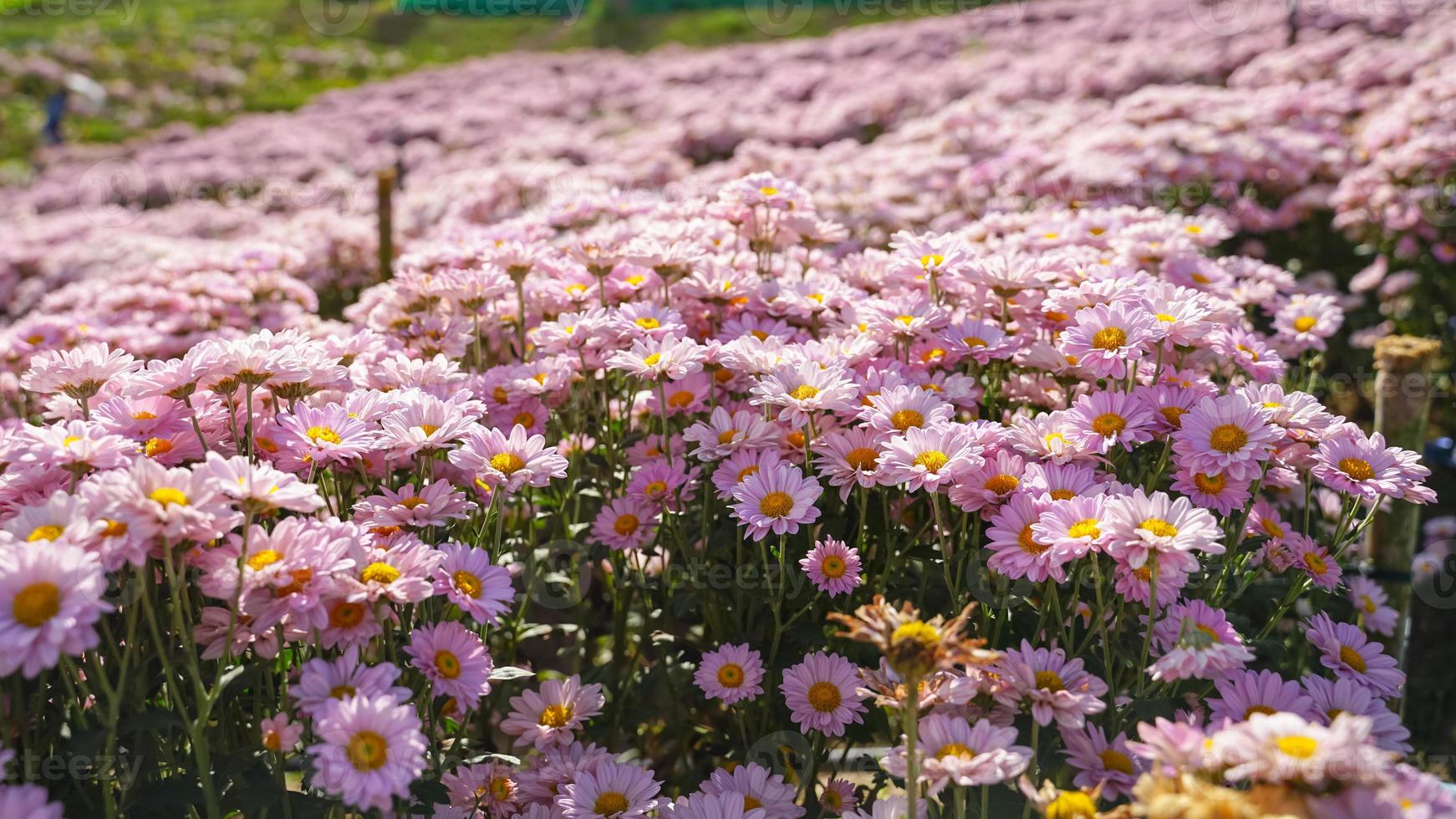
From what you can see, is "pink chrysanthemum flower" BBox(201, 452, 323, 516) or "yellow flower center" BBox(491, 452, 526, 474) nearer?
"pink chrysanthemum flower" BBox(201, 452, 323, 516)

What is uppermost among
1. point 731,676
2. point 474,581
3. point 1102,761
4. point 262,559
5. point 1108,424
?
point 1108,424

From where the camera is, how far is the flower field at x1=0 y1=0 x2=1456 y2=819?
4.88ft

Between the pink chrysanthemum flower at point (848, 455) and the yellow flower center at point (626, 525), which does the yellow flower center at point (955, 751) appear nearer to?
the pink chrysanthemum flower at point (848, 455)

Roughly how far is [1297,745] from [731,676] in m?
1.13

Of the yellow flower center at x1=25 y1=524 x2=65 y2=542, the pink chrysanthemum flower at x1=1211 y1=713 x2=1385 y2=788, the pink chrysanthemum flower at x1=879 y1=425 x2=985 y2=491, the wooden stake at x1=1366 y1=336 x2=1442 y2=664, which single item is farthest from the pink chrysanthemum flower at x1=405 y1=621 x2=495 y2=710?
the wooden stake at x1=1366 y1=336 x2=1442 y2=664

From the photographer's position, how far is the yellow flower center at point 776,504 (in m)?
1.90

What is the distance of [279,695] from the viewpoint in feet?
6.12

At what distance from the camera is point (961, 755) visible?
5.07ft

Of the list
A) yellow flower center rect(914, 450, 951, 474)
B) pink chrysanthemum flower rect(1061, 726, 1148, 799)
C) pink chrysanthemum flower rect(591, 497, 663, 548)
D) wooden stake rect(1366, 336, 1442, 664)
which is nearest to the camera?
pink chrysanthemum flower rect(1061, 726, 1148, 799)

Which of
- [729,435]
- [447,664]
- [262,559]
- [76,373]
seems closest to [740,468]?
[729,435]

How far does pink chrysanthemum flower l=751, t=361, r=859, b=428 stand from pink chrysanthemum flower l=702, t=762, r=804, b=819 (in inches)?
26.2

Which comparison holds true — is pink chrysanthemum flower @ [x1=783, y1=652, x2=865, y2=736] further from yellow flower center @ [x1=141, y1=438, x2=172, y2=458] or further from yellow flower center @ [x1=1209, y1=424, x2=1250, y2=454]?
yellow flower center @ [x1=141, y1=438, x2=172, y2=458]

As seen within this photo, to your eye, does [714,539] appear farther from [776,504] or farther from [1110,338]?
[1110,338]


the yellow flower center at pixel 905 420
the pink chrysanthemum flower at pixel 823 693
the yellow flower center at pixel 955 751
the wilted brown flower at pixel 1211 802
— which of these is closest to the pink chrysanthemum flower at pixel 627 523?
the pink chrysanthemum flower at pixel 823 693
